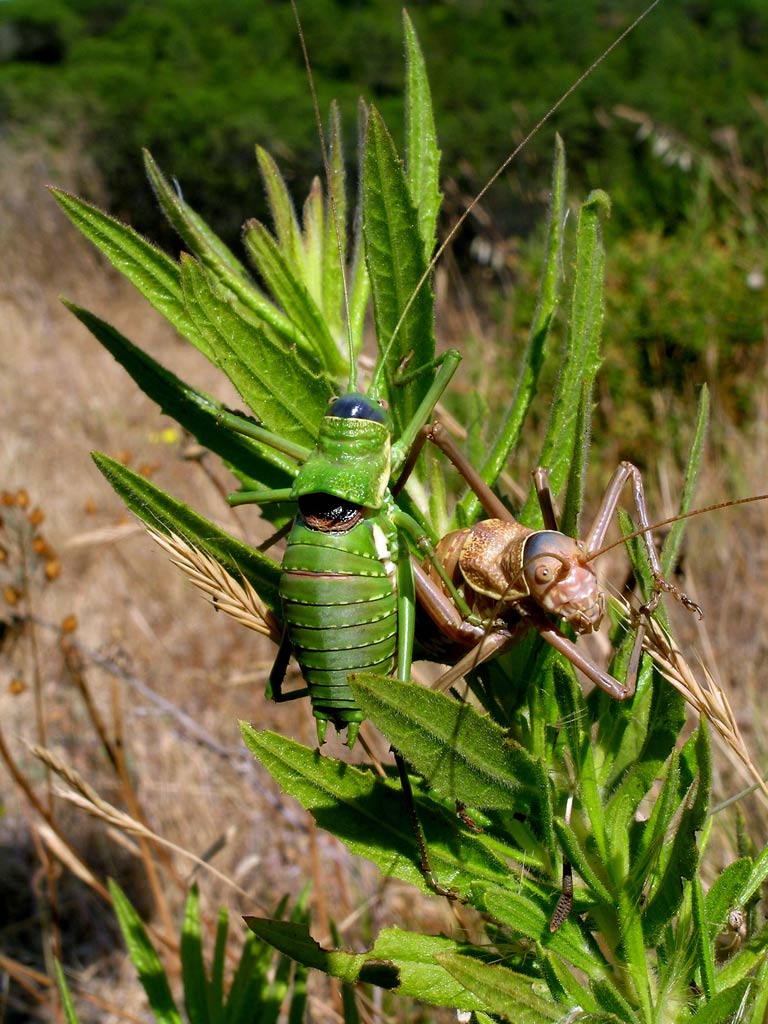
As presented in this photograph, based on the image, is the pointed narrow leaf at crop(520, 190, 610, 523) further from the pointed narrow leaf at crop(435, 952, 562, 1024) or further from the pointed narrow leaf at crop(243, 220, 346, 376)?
the pointed narrow leaf at crop(435, 952, 562, 1024)

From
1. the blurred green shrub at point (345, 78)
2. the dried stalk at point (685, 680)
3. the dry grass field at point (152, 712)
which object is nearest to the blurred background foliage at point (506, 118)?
the blurred green shrub at point (345, 78)

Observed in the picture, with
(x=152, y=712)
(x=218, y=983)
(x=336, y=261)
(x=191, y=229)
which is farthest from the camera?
(x=152, y=712)

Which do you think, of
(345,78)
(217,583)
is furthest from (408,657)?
(345,78)

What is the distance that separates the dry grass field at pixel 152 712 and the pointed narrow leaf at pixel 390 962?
0.41 m

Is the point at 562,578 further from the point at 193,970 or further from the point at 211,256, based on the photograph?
the point at 193,970

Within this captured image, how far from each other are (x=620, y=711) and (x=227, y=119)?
1118cm

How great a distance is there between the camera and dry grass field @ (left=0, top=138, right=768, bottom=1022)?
205 cm

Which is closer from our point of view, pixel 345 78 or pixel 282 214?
pixel 282 214

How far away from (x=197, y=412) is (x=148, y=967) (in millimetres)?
931

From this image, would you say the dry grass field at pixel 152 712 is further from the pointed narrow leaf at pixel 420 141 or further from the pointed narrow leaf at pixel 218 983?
the pointed narrow leaf at pixel 420 141

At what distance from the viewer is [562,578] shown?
2.60 feet

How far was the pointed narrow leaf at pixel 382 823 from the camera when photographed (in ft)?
2.85

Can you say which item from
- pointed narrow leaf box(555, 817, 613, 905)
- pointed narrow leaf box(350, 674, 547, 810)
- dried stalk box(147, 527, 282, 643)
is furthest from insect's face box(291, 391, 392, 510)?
pointed narrow leaf box(555, 817, 613, 905)

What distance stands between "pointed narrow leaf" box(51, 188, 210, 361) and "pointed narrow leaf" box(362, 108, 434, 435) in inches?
8.6
